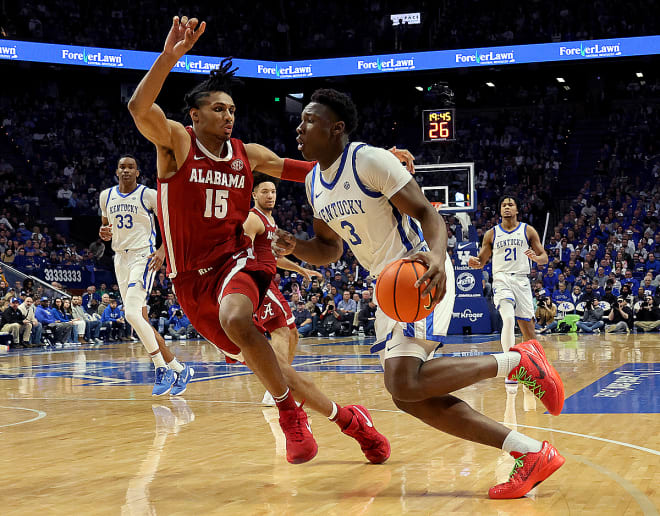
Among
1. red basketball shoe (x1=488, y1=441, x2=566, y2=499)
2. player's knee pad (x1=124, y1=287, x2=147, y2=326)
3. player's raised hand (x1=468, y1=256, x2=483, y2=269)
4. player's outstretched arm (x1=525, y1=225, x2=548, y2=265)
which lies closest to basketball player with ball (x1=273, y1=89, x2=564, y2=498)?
red basketball shoe (x1=488, y1=441, x2=566, y2=499)

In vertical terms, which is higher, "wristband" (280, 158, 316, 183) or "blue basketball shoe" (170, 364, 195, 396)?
"wristband" (280, 158, 316, 183)

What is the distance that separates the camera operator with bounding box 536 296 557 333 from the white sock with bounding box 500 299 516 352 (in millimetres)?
9904

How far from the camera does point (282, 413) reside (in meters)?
3.96

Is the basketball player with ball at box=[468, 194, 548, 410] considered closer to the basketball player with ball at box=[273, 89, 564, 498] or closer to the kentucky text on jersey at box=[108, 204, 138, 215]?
the kentucky text on jersey at box=[108, 204, 138, 215]

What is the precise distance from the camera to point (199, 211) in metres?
4.30

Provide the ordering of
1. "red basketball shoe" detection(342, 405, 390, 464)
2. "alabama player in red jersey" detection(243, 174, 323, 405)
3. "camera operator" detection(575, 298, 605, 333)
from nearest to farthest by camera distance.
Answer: "red basketball shoe" detection(342, 405, 390, 464)
"alabama player in red jersey" detection(243, 174, 323, 405)
"camera operator" detection(575, 298, 605, 333)

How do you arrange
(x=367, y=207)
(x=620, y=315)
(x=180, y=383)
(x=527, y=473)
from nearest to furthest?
(x=527, y=473) < (x=367, y=207) < (x=180, y=383) < (x=620, y=315)

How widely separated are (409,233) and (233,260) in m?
1.05

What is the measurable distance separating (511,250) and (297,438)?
551 cm

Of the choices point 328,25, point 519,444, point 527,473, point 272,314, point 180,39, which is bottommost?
point 527,473

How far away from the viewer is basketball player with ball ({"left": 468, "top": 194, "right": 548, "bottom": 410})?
27.4 ft

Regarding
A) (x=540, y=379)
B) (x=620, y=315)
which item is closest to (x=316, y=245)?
(x=540, y=379)

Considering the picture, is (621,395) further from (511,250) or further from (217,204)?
(217,204)

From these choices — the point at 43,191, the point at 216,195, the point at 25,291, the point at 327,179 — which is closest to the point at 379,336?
the point at 327,179
